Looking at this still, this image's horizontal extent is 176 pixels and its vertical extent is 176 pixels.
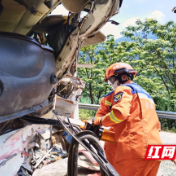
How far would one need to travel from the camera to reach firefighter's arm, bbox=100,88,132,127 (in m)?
2.38

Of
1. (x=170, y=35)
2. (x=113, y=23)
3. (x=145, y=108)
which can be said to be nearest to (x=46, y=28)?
(x=113, y=23)

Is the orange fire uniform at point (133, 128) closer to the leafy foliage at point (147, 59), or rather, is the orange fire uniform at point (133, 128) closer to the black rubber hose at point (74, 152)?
the black rubber hose at point (74, 152)

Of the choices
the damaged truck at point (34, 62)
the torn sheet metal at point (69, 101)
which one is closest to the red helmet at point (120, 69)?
the torn sheet metal at point (69, 101)

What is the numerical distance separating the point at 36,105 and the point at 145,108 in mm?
1667

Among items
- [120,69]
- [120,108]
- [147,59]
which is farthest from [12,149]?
[147,59]

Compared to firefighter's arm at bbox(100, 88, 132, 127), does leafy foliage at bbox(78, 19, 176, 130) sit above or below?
above

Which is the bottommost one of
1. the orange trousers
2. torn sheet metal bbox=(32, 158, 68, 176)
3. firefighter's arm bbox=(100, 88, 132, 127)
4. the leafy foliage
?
torn sheet metal bbox=(32, 158, 68, 176)

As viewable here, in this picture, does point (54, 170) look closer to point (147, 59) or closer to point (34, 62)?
point (34, 62)

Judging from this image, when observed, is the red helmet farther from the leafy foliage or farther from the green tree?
the green tree

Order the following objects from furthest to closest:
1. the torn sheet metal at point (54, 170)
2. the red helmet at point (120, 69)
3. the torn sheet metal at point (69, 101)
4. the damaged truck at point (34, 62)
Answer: the red helmet at point (120, 69) → the torn sheet metal at point (54, 170) → the torn sheet metal at point (69, 101) → the damaged truck at point (34, 62)

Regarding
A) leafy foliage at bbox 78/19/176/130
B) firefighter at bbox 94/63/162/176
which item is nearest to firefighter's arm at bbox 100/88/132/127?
firefighter at bbox 94/63/162/176

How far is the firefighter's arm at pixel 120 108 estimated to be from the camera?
7.80 feet

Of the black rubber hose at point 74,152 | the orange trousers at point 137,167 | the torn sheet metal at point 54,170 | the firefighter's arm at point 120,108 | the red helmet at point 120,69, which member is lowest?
the torn sheet metal at point 54,170

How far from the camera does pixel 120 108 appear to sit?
2.36 meters
